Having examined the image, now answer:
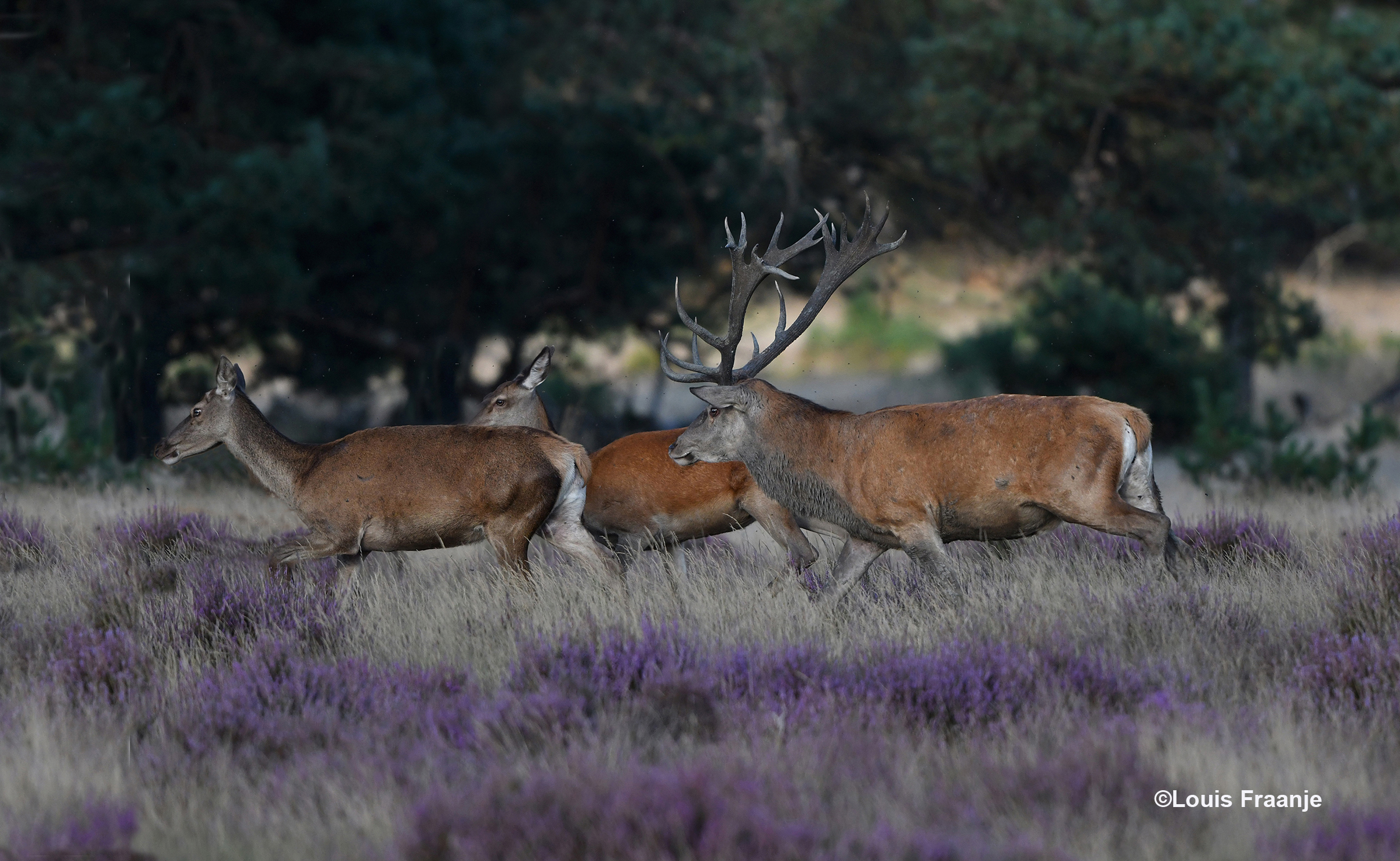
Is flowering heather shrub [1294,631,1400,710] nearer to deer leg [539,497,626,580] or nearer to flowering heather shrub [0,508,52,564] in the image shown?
deer leg [539,497,626,580]

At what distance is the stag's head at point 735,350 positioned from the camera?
6730mm

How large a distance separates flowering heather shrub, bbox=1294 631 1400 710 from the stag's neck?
4465 mm

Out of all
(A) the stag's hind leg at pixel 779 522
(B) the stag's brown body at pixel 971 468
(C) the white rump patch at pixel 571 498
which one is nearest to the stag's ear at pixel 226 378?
(C) the white rump patch at pixel 571 498

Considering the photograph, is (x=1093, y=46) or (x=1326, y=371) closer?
(x=1093, y=46)

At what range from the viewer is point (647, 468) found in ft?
24.3

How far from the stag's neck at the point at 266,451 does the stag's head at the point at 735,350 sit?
182cm

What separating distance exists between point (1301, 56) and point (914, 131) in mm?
3883

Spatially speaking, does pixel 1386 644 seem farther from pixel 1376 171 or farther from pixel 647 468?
pixel 1376 171

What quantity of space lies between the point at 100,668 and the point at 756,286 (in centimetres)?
345

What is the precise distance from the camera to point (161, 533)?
7883 millimetres

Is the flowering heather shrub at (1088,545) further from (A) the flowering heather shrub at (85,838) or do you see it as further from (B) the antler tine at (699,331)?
(A) the flowering heather shrub at (85,838)

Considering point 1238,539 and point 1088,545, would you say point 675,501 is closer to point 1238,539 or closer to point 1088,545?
point 1088,545

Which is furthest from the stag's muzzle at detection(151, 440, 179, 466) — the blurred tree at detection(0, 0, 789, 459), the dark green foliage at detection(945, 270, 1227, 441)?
the dark green foliage at detection(945, 270, 1227, 441)

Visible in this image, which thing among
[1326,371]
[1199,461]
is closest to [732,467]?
[1199,461]
